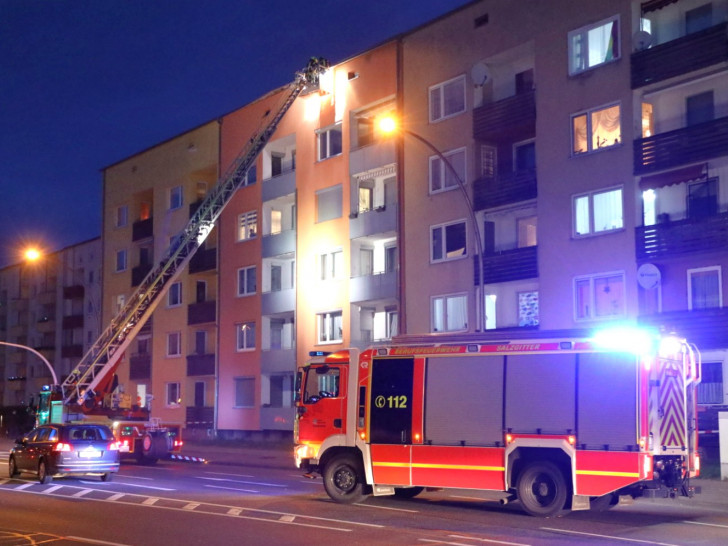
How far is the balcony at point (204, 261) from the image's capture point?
5150cm

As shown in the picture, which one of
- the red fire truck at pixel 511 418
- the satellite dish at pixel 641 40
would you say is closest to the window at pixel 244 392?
the satellite dish at pixel 641 40

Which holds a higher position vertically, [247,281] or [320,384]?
[247,281]

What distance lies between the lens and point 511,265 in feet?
113

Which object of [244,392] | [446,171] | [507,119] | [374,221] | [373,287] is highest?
[507,119]

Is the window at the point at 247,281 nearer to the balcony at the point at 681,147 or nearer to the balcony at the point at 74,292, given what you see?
the balcony at the point at 681,147

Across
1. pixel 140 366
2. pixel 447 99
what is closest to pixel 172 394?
pixel 140 366

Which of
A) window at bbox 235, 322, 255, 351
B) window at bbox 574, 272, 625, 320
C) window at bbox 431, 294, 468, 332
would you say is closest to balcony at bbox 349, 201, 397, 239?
window at bbox 431, 294, 468, 332

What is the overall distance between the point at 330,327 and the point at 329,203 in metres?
5.32

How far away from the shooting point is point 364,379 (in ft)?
62.6

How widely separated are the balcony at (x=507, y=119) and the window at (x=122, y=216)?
3036 centimetres

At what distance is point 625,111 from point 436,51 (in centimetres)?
957

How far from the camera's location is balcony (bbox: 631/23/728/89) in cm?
2841

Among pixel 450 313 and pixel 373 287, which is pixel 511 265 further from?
pixel 373 287

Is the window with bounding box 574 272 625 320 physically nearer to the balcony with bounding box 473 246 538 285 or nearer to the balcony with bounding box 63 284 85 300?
the balcony with bounding box 473 246 538 285
